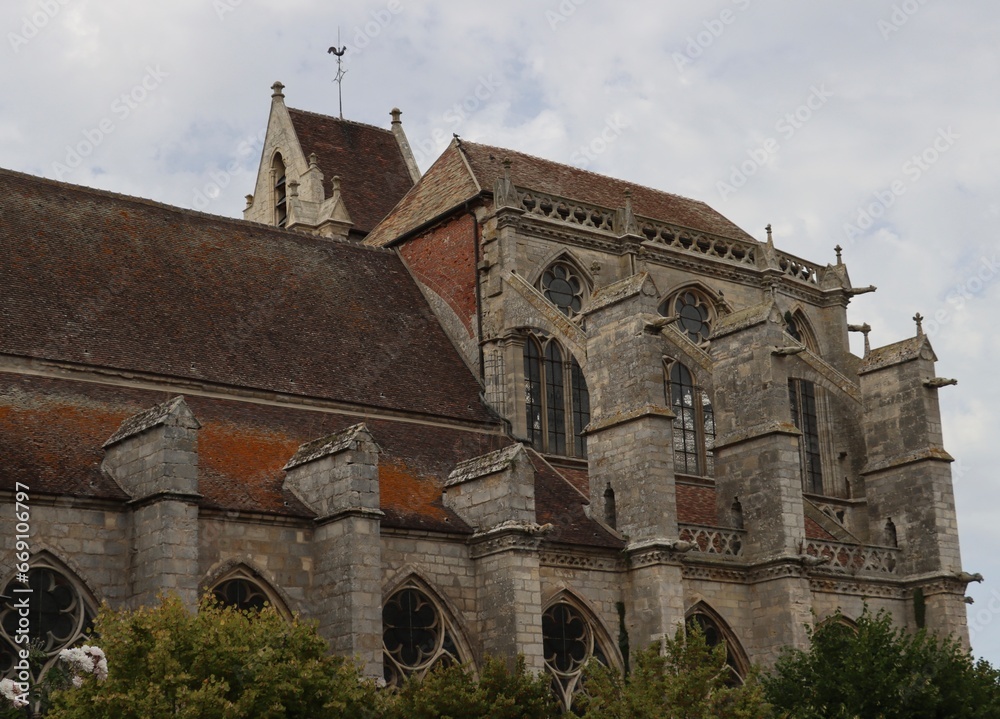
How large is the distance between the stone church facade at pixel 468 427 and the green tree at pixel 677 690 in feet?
7.11

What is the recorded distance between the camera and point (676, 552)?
2869cm

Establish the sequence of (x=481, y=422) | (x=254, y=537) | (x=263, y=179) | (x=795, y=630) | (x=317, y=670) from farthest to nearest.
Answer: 1. (x=263, y=179)
2. (x=481, y=422)
3. (x=795, y=630)
4. (x=254, y=537)
5. (x=317, y=670)

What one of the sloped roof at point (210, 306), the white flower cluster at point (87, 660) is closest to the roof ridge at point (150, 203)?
the sloped roof at point (210, 306)

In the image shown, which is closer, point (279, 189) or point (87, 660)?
point (87, 660)

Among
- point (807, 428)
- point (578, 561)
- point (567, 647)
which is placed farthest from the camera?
point (807, 428)

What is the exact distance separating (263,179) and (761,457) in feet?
59.6

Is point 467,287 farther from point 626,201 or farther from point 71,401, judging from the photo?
point 71,401

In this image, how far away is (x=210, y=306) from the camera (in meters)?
30.9

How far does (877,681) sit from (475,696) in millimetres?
5995

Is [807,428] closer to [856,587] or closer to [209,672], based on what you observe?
[856,587]

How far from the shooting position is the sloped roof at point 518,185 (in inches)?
1409

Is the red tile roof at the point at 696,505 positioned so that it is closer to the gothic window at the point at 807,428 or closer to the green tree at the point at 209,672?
the gothic window at the point at 807,428

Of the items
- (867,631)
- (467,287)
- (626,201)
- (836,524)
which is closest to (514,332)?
(467,287)

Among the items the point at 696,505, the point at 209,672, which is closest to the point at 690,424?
the point at 696,505
